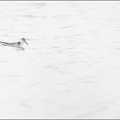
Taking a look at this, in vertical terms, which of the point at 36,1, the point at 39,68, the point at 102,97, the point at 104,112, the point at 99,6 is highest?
the point at 36,1

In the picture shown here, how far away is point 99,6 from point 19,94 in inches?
372

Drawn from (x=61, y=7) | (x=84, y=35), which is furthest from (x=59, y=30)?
(x=61, y=7)

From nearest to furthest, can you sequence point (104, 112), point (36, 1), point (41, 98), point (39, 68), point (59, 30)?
point (104, 112) → point (41, 98) → point (39, 68) → point (59, 30) → point (36, 1)

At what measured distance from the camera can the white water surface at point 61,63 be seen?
8195 millimetres

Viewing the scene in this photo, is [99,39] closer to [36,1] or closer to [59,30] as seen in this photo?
[59,30]

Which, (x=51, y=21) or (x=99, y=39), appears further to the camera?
(x=51, y=21)

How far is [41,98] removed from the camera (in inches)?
335

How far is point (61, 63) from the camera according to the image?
10625 mm

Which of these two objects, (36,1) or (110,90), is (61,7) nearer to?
(36,1)

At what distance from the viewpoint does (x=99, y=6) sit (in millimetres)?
17328

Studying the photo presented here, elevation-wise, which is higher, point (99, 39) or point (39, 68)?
point (99, 39)

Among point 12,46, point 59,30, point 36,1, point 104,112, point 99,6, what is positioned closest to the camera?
point 104,112

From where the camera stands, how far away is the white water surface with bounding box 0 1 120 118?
8195 mm

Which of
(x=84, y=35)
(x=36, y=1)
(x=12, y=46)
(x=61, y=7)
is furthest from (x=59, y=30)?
(x=36, y=1)
